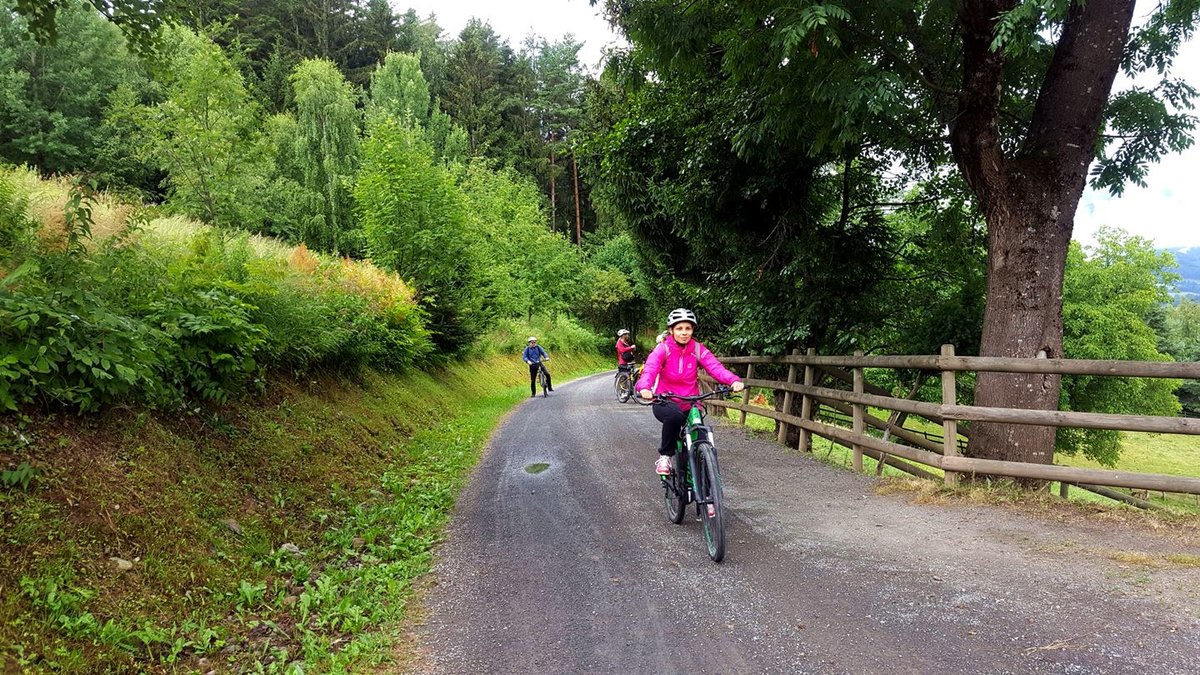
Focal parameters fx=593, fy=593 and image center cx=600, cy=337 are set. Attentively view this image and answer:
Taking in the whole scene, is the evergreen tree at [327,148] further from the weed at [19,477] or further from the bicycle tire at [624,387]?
the weed at [19,477]

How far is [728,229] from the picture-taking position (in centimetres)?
1004

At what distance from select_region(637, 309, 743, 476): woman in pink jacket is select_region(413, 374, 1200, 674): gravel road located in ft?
2.82

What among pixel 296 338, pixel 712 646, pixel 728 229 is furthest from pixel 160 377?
pixel 728 229

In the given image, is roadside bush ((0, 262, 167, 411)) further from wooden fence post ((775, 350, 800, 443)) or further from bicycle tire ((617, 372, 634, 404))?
bicycle tire ((617, 372, 634, 404))

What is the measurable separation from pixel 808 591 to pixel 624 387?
13.1 metres

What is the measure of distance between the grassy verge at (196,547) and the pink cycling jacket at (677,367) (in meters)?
2.40

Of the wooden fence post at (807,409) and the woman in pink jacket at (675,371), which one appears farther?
the wooden fence post at (807,409)

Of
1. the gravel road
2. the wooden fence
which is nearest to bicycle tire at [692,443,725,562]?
the gravel road

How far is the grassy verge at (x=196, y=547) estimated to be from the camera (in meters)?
2.81

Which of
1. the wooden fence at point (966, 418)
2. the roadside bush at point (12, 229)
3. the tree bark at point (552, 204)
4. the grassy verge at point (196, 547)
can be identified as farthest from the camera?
the tree bark at point (552, 204)

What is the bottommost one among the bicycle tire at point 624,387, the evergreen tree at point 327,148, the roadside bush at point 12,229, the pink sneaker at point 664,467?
the bicycle tire at point 624,387

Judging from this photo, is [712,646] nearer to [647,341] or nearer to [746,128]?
[746,128]

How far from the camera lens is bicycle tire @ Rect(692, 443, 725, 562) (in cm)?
430

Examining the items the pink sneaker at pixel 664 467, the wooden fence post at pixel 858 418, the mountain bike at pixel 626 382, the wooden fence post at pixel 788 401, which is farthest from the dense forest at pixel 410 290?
the mountain bike at pixel 626 382
